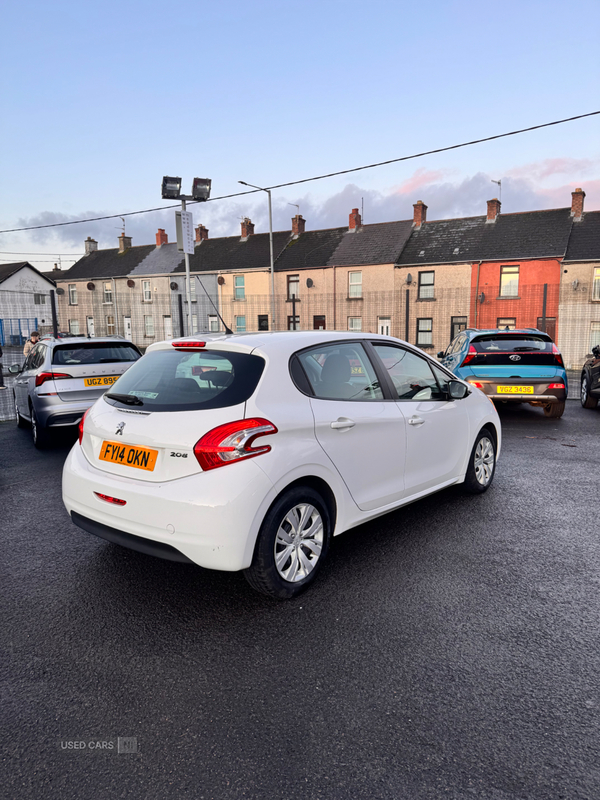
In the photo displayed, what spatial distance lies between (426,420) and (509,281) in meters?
28.9

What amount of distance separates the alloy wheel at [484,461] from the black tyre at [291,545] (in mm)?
2375

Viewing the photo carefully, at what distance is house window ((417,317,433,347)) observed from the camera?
3209 centimetres

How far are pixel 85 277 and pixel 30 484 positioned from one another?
45545mm

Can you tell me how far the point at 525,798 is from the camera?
194cm

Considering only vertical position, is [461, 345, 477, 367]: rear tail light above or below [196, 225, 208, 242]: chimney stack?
below

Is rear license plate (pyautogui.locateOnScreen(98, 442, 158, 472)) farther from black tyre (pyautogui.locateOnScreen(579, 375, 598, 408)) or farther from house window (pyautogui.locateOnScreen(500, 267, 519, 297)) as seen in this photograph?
house window (pyautogui.locateOnScreen(500, 267, 519, 297))

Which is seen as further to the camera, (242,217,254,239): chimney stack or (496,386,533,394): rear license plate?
(242,217,254,239): chimney stack

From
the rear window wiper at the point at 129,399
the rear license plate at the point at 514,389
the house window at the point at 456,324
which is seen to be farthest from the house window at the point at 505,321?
the rear window wiper at the point at 129,399

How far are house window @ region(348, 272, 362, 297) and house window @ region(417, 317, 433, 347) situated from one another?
440 cm

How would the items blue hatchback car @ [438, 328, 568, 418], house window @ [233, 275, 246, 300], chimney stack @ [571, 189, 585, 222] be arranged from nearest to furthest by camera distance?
blue hatchback car @ [438, 328, 568, 418]
chimney stack @ [571, 189, 585, 222]
house window @ [233, 275, 246, 300]

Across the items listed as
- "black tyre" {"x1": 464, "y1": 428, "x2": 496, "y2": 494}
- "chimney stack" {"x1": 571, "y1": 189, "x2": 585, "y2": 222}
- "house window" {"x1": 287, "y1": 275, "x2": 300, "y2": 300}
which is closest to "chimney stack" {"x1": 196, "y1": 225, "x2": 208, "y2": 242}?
"house window" {"x1": 287, "y1": 275, "x2": 300, "y2": 300}

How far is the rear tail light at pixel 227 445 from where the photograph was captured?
9.82 ft

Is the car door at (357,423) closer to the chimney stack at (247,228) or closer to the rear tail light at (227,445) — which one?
the rear tail light at (227,445)

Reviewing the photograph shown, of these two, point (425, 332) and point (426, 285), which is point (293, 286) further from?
point (425, 332)
